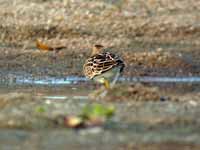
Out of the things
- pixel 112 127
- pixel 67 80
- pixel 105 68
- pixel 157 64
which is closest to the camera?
pixel 112 127

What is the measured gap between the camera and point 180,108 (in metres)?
10.8

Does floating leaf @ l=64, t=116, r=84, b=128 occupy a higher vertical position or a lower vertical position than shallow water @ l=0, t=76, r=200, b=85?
higher

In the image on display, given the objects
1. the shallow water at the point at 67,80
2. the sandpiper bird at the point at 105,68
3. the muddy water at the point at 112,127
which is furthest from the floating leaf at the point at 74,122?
the shallow water at the point at 67,80

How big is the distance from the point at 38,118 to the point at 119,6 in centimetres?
1266

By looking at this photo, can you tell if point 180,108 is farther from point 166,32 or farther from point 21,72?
point 166,32

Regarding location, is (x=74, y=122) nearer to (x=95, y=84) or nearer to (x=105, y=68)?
(x=105, y=68)

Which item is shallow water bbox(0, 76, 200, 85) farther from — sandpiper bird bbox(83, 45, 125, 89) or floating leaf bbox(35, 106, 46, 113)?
floating leaf bbox(35, 106, 46, 113)

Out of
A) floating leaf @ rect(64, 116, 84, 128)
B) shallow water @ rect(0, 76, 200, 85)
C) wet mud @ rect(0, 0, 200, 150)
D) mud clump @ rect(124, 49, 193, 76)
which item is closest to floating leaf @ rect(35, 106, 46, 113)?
wet mud @ rect(0, 0, 200, 150)

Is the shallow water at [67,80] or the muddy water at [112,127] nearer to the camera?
the muddy water at [112,127]

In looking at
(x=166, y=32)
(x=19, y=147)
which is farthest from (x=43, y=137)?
(x=166, y=32)

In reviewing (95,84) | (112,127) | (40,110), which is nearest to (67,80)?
(95,84)

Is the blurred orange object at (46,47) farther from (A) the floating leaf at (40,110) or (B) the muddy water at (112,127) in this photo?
(A) the floating leaf at (40,110)

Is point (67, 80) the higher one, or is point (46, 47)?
point (46, 47)

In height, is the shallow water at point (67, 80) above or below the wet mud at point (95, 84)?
below
